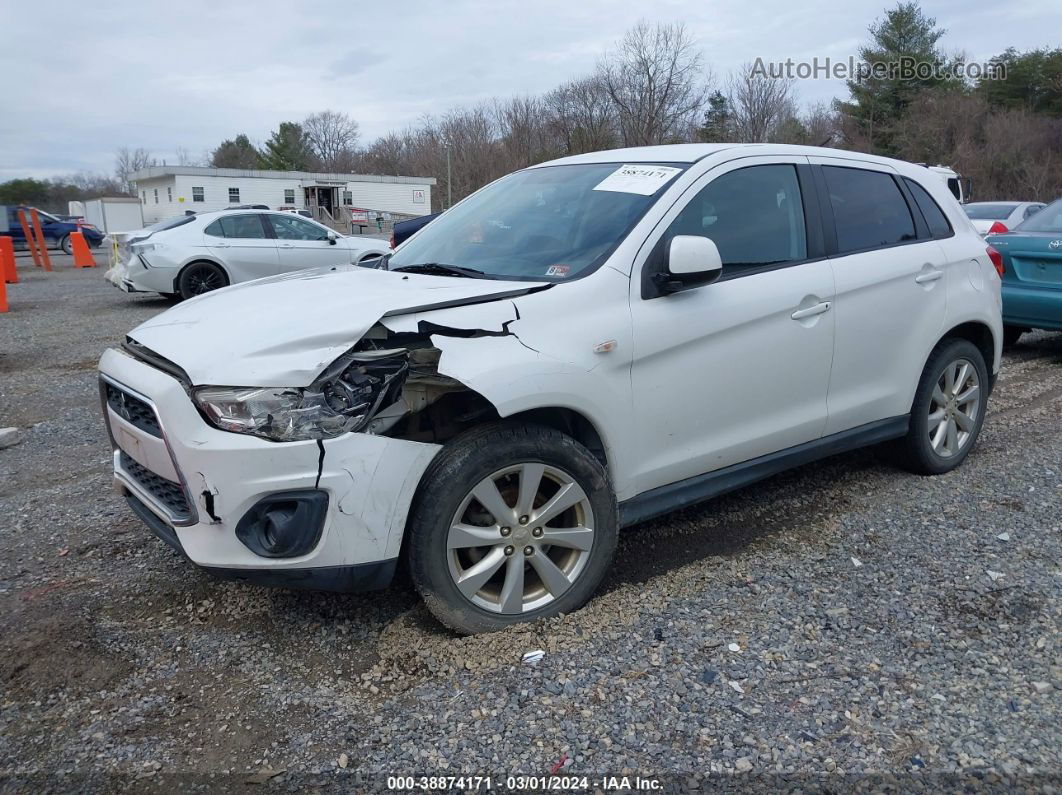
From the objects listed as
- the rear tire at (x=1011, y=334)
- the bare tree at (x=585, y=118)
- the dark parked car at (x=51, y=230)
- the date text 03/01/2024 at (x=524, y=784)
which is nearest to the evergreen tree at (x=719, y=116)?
the bare tree at (x=585, y=118)

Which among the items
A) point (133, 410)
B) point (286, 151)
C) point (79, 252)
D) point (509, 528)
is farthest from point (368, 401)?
point (286, 151)

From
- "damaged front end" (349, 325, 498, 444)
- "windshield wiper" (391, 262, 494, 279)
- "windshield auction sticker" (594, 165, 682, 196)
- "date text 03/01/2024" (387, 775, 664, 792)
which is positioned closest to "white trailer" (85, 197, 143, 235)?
"windshield wiper" (391, 262, 494, 279)

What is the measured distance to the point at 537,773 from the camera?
7.84 ft

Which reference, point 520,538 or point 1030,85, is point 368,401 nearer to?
point 520,538

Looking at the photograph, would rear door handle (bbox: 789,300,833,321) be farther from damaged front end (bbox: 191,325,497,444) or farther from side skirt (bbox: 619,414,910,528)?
damaged front end (bbox: 191,325,497,444)

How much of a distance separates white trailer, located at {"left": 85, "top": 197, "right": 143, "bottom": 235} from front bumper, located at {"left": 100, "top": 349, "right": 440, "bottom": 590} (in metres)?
52.2

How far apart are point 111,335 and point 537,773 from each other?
10.2 metres

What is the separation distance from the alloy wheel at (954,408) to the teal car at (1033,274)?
11.6 ft

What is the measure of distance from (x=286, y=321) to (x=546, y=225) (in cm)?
134

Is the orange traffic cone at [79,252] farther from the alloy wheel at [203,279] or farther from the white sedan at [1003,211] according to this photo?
the white sedan at [1003,211]

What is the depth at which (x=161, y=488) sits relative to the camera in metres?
3.05

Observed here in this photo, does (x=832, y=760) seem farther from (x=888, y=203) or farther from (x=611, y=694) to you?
(x=888, y=203)

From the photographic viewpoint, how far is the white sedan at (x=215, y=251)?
1279 cm

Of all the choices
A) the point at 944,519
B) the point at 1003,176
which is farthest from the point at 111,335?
the point at 1003,176
